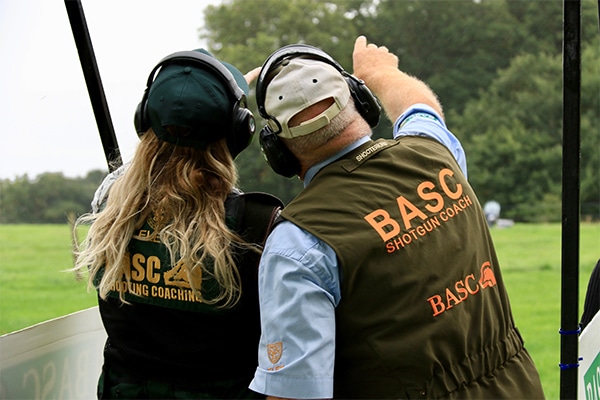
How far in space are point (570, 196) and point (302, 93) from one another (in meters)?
0.76

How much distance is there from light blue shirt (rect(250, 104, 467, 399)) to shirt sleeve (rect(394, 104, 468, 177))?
525 millimetres

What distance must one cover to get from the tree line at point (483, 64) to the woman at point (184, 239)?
75.2ft

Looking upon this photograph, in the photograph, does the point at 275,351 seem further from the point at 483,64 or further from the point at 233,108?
the point at 483,64

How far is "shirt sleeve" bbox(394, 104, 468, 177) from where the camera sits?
1.79 meters

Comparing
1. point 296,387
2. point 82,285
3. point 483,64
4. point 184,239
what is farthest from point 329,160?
point 483,64

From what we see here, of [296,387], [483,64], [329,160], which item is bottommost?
[483,64]

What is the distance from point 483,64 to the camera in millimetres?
35688

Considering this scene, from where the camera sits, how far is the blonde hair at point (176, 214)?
5.13 feet

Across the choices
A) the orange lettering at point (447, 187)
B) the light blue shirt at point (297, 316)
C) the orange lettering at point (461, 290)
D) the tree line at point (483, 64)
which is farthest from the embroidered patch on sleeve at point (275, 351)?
the tree line at point (483, 64)

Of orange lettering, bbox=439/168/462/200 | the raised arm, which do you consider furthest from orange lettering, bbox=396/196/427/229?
the raised arm

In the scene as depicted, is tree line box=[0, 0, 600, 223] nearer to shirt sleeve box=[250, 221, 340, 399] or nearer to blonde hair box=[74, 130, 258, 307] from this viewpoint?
blonde hair box=[74, 130, 258, 307]

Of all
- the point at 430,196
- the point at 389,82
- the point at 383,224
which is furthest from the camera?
the point at 389,82

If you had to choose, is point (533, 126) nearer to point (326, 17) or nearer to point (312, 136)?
point (326, 17)

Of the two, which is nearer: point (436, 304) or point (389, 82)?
point (436, 304)
